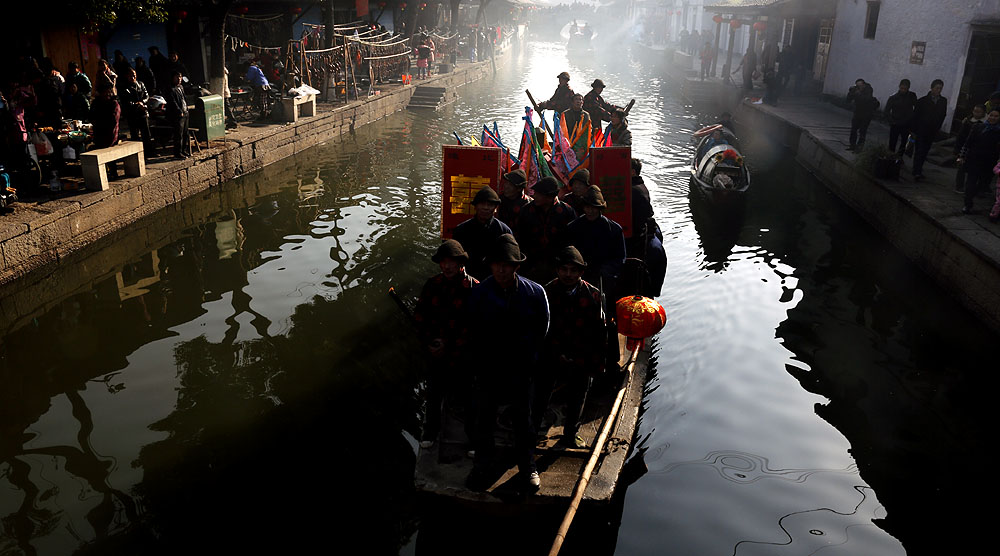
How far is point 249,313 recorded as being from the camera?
9867mm

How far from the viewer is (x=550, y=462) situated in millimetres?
5750

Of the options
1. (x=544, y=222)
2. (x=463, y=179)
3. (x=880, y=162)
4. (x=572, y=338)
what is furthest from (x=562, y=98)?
(x=572, y=338)

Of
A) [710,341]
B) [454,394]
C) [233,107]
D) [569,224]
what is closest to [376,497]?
[454,394]

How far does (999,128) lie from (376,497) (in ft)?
37.8

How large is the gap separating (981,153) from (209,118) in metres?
14.9

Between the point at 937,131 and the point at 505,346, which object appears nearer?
the point at 505,346

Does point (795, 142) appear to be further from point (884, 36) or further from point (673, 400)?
point (673, 400)

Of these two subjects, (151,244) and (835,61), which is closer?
(151,244)

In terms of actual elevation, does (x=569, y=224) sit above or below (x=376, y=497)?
above

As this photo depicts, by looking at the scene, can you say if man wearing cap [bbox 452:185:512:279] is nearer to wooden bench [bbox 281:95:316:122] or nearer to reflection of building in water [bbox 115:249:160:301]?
reflection of building in water [bbox 115:249:160:301]

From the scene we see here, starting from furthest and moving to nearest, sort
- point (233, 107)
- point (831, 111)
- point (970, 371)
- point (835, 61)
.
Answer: point (835, 61), point (831, 111), point (233, 107), point (970, 371)

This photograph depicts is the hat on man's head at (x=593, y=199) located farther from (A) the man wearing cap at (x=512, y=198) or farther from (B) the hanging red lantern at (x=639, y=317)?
(A) the man wearing cap at (x=512, y=198)

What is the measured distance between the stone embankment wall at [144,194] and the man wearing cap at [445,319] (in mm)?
A: 7622

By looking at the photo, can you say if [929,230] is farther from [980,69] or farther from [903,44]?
[903,44]
